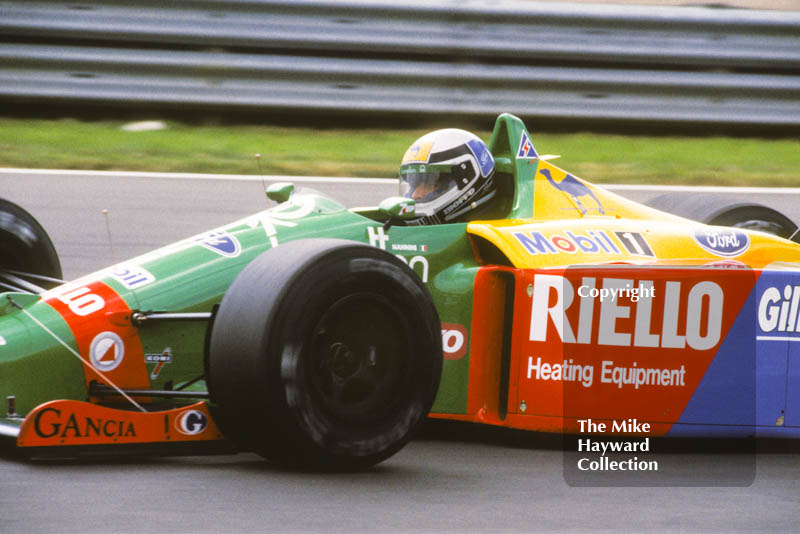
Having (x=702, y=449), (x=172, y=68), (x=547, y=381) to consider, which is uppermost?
(x=172, y=68)

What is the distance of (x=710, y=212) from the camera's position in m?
6.15

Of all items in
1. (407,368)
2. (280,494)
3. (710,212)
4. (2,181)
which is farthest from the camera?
(2,181)

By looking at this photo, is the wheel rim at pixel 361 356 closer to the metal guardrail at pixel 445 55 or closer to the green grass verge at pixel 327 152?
the green grass verge at pixel 327 152

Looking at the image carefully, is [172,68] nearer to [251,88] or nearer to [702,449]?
[251,88]

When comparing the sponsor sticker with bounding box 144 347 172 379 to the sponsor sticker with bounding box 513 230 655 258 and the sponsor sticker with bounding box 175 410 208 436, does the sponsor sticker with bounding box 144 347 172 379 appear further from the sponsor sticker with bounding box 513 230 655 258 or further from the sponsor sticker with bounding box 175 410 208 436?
the sponsor sticker with bounding box 513 230 655 258

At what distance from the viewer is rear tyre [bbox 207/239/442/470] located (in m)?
3.72

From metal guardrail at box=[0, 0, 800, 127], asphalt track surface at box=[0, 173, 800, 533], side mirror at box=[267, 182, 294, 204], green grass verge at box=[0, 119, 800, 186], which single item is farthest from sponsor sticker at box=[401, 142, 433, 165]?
metal guardrail at box=[0, 0, 800, 127]

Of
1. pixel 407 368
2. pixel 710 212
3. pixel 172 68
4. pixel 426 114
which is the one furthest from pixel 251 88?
pixel 407 368

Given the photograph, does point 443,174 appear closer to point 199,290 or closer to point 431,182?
point 431,182

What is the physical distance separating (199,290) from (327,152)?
5.73m

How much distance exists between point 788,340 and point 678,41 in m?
5.86

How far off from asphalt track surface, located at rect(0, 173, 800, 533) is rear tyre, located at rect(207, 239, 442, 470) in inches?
5.8

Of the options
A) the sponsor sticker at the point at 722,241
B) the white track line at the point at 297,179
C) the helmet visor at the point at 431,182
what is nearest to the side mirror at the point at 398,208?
the helmet visor at the point at 431,182

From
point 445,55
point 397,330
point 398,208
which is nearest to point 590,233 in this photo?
point 398,208
